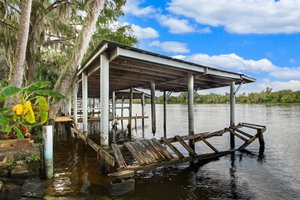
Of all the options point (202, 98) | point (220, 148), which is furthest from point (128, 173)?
point (202, 98)

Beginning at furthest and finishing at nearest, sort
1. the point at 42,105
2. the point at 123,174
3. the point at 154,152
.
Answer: the point at 154,152
the point at 123,174
the point at 42,105

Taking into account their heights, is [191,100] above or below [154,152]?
above

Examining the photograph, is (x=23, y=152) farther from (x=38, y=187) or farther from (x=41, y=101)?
(x=41, y=101)

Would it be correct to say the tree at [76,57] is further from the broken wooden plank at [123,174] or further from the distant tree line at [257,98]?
the distant tree line at [257,98]

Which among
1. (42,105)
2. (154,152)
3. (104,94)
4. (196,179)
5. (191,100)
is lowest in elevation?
(196,179)

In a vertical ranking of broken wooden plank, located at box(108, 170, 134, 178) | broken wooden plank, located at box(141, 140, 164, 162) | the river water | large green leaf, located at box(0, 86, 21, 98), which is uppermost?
large green leaf, located at box(0, 86, 21, 98)

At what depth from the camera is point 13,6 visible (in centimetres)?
1172

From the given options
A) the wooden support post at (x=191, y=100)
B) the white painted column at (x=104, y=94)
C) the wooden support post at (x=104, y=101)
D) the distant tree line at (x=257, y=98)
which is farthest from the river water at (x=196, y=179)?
the distant tree line at (x=257, y=98)

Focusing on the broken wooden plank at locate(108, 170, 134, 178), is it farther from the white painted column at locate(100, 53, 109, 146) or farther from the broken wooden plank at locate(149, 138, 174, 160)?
the broken wooden plank at locate(149, 138, 174, 160)

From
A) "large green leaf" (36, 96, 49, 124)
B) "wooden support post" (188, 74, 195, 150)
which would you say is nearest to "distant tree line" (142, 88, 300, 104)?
"wooden support post" (188, 74, 195, 150)

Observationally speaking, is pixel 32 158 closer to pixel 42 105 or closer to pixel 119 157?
pixel 119 157

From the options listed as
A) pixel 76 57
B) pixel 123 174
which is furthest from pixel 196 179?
pixel 76 57

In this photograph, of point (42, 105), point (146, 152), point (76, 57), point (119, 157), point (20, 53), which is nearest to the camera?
point (42, 105)

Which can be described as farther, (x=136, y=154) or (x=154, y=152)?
(x=154, y=152)
